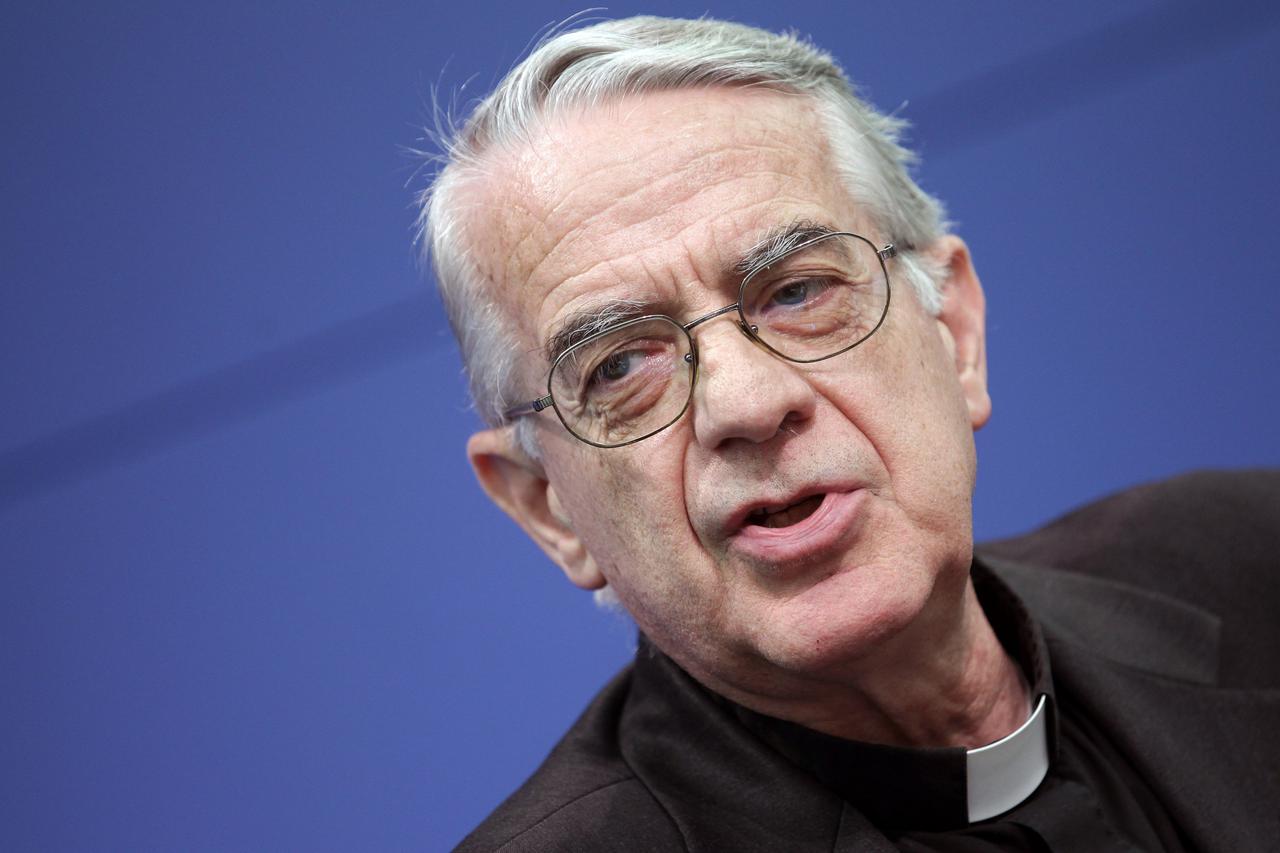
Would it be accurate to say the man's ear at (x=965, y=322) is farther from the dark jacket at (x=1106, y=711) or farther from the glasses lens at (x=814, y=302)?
the dark jacket at (x=1106, y=711)

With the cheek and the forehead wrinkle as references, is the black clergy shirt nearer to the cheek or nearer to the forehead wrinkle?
the cheek

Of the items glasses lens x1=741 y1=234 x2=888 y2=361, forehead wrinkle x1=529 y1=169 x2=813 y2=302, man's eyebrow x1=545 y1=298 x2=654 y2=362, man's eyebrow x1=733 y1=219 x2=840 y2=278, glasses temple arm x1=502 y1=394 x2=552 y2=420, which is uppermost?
forehead wrinkle x1=529 y1=169 x2=813 y2=302

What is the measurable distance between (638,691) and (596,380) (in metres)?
0.48

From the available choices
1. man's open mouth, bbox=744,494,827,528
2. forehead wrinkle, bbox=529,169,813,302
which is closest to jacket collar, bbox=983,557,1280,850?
man's open mouth, bbox=744,494,827,528

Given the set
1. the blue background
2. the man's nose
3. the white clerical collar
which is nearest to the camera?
the man's nose

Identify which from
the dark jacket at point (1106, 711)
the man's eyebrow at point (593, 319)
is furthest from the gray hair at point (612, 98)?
the dark jacket at point (1106, 711)

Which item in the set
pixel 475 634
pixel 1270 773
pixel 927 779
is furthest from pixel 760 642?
pixel 475 634

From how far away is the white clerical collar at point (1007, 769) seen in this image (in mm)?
1423

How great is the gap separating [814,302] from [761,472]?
0.23 metres

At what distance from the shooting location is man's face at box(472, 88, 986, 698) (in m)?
1.24

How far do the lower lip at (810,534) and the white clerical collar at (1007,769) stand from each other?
0.37 meters

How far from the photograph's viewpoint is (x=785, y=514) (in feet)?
4.19

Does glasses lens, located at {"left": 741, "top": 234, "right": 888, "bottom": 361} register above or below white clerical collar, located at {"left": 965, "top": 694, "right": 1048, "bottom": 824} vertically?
above

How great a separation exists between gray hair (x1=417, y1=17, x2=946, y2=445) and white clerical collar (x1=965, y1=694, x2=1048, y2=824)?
56 cm
